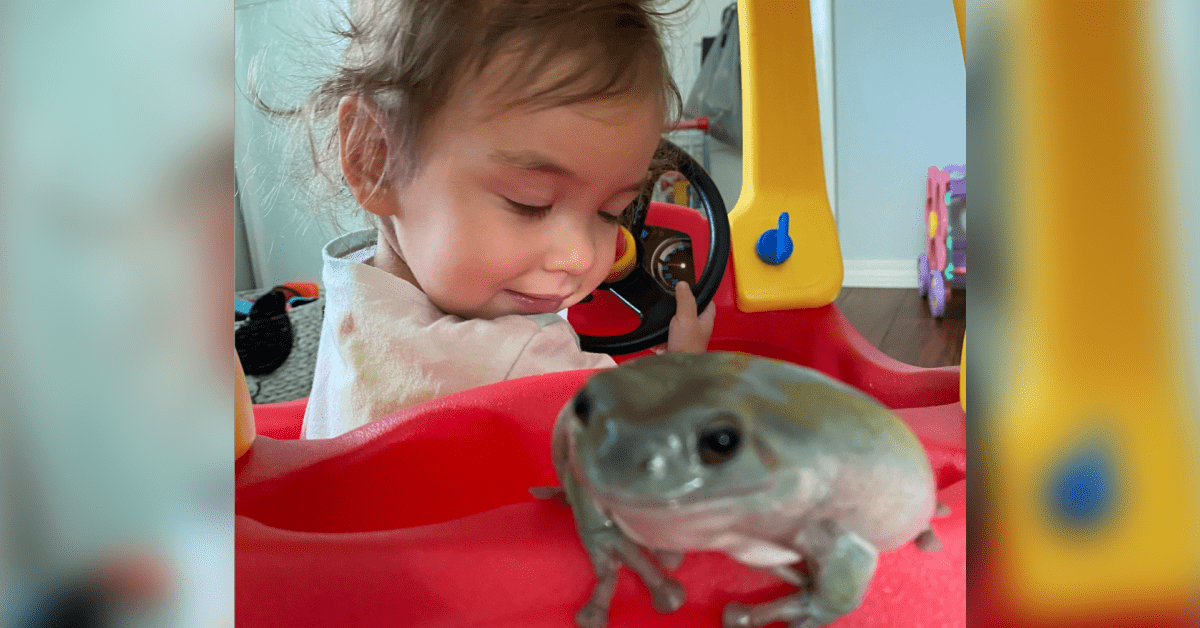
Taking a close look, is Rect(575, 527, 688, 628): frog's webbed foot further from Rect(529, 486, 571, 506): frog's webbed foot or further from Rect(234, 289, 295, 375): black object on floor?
Rect(234, 289, 295, 375): black object on floor

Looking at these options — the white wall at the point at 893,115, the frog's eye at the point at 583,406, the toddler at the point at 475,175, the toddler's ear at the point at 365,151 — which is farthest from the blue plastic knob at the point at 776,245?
the frog's eye at the point at 583,406

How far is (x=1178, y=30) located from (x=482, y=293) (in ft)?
1.02

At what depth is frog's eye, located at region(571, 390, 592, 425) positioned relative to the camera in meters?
0.18

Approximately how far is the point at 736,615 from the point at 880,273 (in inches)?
11.4

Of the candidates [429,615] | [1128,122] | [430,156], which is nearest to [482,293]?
[430,156]

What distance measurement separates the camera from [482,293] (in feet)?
1.30

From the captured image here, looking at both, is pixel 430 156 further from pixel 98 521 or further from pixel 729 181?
pixel 729 181

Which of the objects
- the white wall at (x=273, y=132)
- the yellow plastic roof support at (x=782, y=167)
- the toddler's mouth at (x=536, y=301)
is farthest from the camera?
the yellow plastic roof support at (x=782, y=167)

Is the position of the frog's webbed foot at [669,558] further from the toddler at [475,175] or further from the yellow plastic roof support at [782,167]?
the yellow plastic roof support at [782,167]

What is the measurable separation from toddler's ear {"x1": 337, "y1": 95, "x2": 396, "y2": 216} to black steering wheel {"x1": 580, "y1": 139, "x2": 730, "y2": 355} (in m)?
0.22

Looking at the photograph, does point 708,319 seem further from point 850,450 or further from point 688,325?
point 850,450

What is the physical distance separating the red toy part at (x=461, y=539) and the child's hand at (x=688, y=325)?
0.27 meters

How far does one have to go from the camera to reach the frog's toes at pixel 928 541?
222mm

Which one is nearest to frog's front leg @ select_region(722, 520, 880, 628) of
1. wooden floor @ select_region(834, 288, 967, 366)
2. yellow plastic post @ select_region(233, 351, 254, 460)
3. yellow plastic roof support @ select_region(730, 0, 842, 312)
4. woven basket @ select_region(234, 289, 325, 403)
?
wooden floor @ select_region(834, 288, 967, 366)
